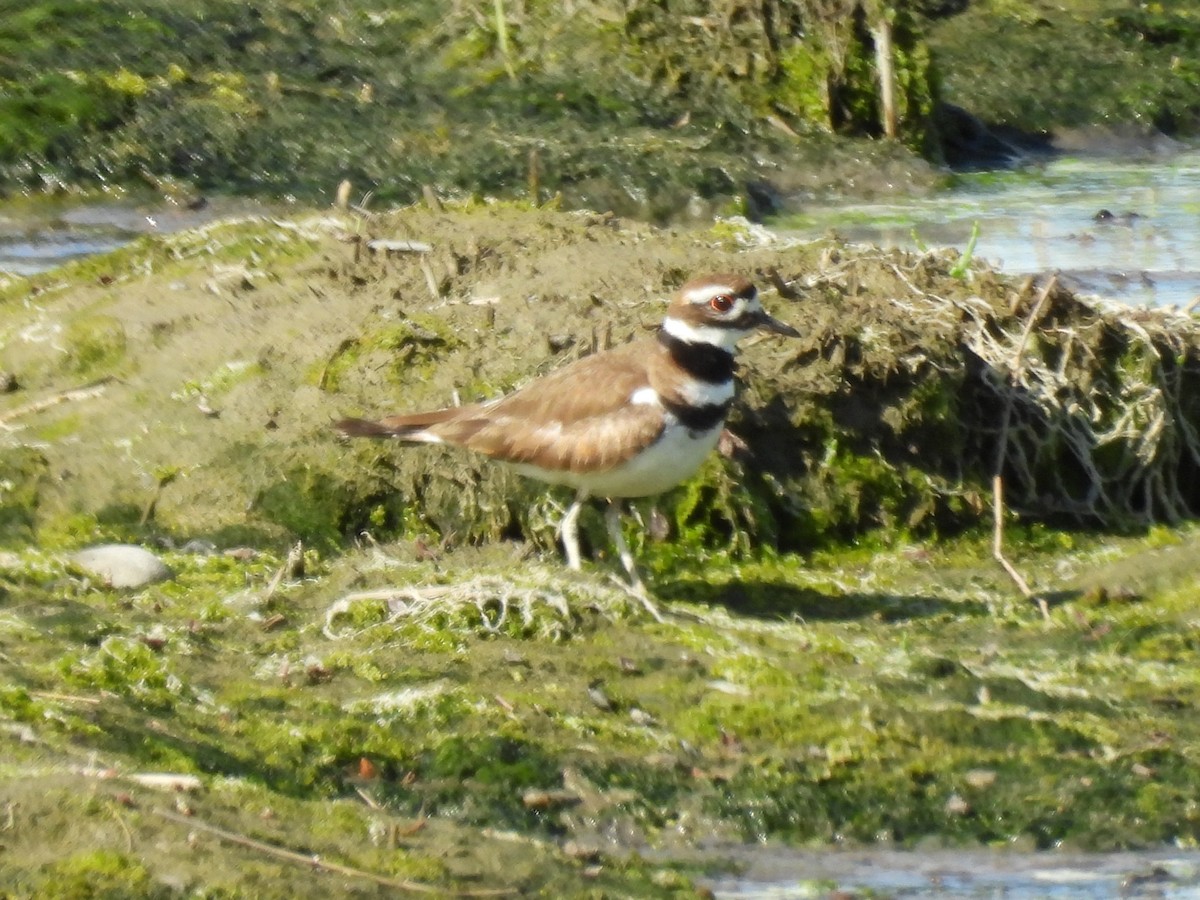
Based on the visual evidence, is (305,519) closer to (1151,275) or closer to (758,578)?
(758,578)

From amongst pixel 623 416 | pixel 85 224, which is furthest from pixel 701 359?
pixel 85 224

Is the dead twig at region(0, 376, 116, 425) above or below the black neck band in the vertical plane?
below

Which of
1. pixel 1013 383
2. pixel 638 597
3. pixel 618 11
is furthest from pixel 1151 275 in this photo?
pixel 638 597

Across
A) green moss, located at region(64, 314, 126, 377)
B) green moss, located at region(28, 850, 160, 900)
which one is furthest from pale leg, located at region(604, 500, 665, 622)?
green moss, located at region(28, 850, 160, 900)

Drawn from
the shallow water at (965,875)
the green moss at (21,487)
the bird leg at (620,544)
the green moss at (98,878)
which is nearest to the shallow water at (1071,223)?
the bird leg at (620,544)

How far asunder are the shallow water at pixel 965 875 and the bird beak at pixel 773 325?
2567 millimetres

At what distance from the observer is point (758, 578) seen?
7.84 meters

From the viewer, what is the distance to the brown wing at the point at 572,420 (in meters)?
7.15

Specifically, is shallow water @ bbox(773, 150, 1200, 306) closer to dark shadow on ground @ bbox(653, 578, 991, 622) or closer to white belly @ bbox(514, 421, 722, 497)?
dark shadow on ground @ bbox(653, 578, 991, 622)

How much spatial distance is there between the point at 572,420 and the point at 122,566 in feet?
5.60

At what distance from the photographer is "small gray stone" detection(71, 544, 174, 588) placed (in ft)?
23.6

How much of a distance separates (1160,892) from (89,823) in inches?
110

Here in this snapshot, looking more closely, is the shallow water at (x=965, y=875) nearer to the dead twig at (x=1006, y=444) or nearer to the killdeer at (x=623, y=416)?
the killdeer at (x=623, y=416)

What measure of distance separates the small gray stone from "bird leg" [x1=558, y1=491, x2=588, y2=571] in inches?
57.7
